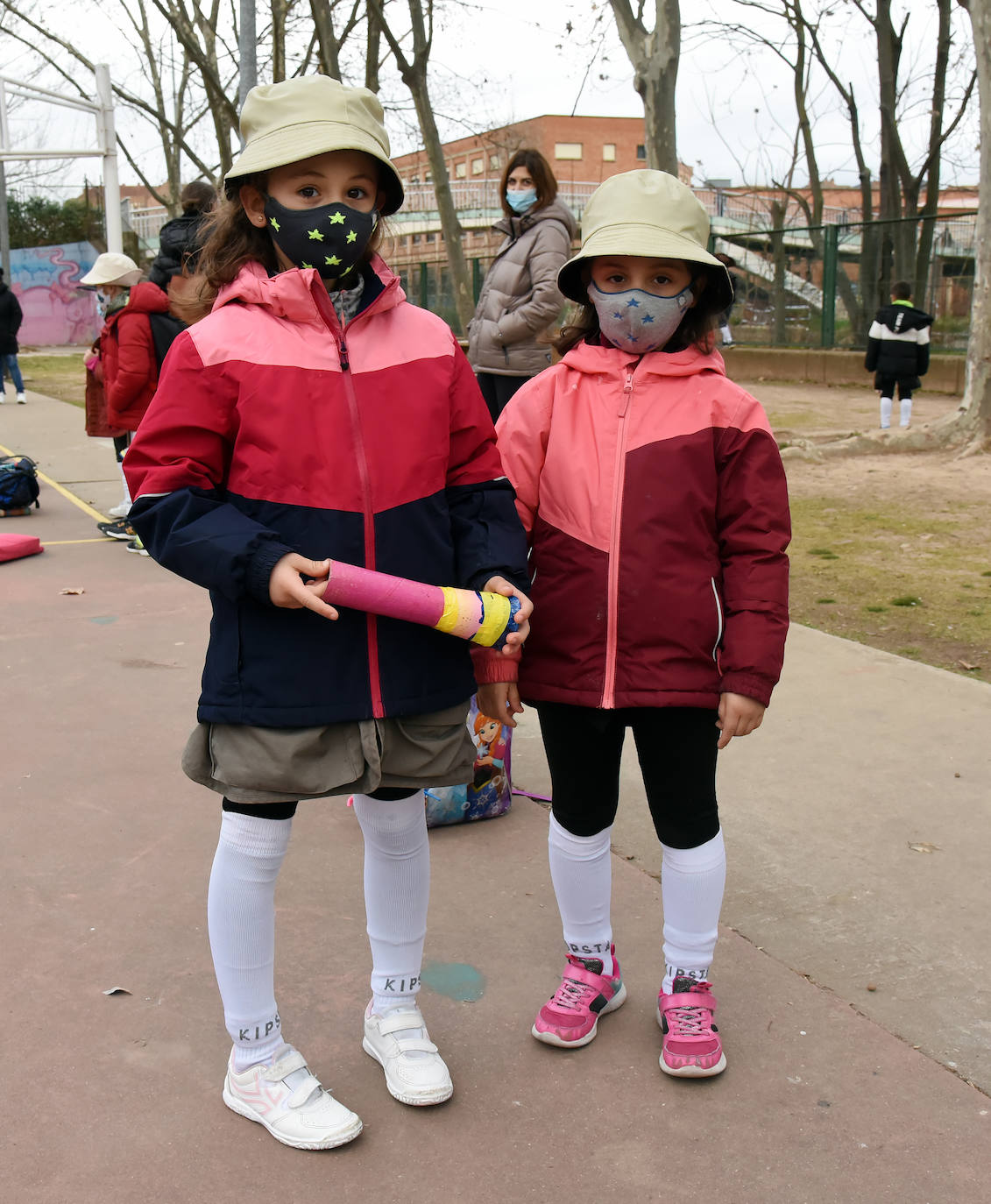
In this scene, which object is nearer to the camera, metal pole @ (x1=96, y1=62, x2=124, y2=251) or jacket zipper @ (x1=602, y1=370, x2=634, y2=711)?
jacket zipper @ (x1=602, y1=370, x2=634, y2=711)

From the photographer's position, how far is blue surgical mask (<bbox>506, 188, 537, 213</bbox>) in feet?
17.8

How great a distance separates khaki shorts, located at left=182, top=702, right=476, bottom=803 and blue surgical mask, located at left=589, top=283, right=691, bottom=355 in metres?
0.85

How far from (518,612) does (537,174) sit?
3698mm

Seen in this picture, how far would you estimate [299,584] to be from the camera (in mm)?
1956

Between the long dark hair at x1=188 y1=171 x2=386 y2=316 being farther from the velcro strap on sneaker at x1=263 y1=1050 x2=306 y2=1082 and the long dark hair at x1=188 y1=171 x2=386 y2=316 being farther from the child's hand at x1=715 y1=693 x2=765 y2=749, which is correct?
the velcro strap on sneaker at x1=263 y1=1050 x2=306 y2=1082

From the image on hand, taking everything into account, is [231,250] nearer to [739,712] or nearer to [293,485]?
[293,485]

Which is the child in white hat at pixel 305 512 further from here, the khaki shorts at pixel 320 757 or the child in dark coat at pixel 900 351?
the child in dark coat at pixel 900 351

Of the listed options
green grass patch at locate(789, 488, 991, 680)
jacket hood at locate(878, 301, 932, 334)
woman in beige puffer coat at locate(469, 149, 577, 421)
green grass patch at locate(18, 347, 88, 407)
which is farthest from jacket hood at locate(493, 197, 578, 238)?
green grass patch at locate(18, 347, 88, 407)

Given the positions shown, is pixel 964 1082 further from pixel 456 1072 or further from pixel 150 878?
pixel 150 878

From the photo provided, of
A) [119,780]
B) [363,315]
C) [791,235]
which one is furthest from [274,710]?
[791,235]

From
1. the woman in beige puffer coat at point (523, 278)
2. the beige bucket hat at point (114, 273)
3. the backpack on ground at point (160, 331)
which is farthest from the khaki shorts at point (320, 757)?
the beige bucket hat at point (114, 273)

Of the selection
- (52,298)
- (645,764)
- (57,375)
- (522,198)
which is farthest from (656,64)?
(52,298)

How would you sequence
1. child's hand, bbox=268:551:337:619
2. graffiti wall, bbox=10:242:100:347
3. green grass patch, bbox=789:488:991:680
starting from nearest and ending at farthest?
child's hand, bbox=268:551:337:619 < green grass patch, bbox=789:488:991:680 < graffiti wall, bbox=10:242:100:347

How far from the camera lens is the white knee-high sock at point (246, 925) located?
2.20 meters
